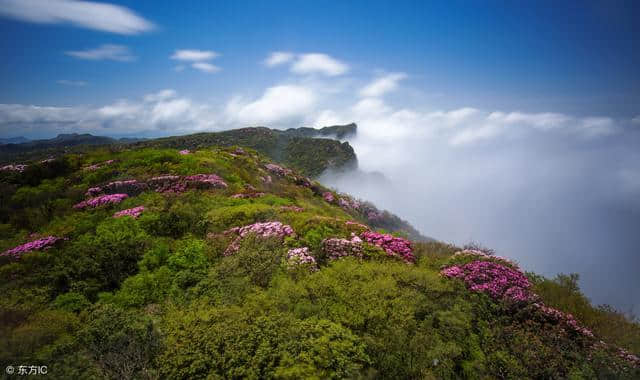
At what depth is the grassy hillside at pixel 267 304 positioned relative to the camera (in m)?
4.59

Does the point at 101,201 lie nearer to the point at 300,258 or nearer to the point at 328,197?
the point at 300,258

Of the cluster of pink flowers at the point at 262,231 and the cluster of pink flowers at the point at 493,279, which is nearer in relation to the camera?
the cluster of pink flowers at the point at 493,279

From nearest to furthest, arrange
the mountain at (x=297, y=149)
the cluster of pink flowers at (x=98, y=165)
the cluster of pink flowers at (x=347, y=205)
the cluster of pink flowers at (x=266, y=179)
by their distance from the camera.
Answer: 1. the cluster of pink flowers at (x=98, y=165)
2. the cluster of pink flowers at (x=266, y=179)
3. the cluster of pink flowers at (x=347, y=205)
4. the mountain at (x=297, y=149)

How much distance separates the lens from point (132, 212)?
10.8 metres

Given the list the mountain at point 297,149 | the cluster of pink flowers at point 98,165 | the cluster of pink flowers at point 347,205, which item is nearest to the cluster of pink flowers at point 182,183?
the cluster of pink flowers at point 98,165

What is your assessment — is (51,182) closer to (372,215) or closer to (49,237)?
(49,237)

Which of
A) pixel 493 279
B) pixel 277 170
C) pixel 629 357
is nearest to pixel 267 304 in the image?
pixel 493 279

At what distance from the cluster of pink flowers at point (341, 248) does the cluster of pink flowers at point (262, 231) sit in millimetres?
1438

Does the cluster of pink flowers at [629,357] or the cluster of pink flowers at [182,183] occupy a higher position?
the cluster of pink flowers at [182,183]

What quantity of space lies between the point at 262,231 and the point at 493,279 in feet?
23.1

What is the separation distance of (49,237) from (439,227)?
188127 mm

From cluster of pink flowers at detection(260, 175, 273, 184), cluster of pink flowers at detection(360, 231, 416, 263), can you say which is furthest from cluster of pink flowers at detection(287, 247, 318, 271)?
cluster of pink flowers at detection(260, 175, 273, 184)

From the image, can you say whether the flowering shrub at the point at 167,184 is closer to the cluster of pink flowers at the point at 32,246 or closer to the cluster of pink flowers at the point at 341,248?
the cluster of pink flowers at the point at 32,246

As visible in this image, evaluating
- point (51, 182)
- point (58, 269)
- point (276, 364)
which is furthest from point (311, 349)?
point (51, 182)
